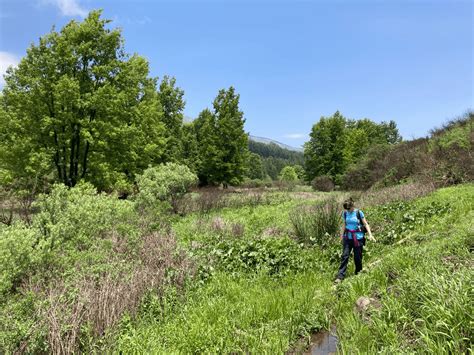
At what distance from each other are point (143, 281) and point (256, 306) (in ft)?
6.38

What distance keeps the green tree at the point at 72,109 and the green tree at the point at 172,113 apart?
40.3ft

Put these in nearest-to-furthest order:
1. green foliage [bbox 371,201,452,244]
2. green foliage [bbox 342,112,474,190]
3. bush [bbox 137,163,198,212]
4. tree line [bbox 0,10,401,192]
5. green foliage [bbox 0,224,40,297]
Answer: green foliage [bbox 0,224,40,297], green foliage [bbox 371,201,452,244], bush [bbox 137,163,198,212], green foliage [bbox 342,112,474,190], tree line [bbox 0,10,401,192]

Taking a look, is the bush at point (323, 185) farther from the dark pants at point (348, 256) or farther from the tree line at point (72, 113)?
the dark pants at point (348, 256)

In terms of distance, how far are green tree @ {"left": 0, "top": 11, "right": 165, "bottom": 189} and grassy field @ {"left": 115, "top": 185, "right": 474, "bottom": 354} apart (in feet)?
40.0

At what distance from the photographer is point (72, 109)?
55.7 feet

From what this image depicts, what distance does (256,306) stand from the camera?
4930 mm

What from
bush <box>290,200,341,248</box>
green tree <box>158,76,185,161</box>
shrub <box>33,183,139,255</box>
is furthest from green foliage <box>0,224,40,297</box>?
green tree <box>158,76,185,161</box>

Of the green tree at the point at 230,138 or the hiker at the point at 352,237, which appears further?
the green tree at the point at 230,138

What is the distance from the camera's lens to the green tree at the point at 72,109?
16297 millimetres

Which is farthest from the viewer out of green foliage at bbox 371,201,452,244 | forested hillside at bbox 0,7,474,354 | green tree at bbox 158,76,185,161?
green tree at bbox 158,76,185,161

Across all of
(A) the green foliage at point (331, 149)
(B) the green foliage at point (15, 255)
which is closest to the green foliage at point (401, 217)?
(B) the green foliage at point (15, 255)

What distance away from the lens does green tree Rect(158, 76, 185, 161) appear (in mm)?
31844

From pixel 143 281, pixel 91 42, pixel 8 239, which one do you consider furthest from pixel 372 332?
pixel 91 42

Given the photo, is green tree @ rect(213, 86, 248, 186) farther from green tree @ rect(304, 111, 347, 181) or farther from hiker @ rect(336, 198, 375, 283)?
hiker @ rect(336, 198, 375, 283)
